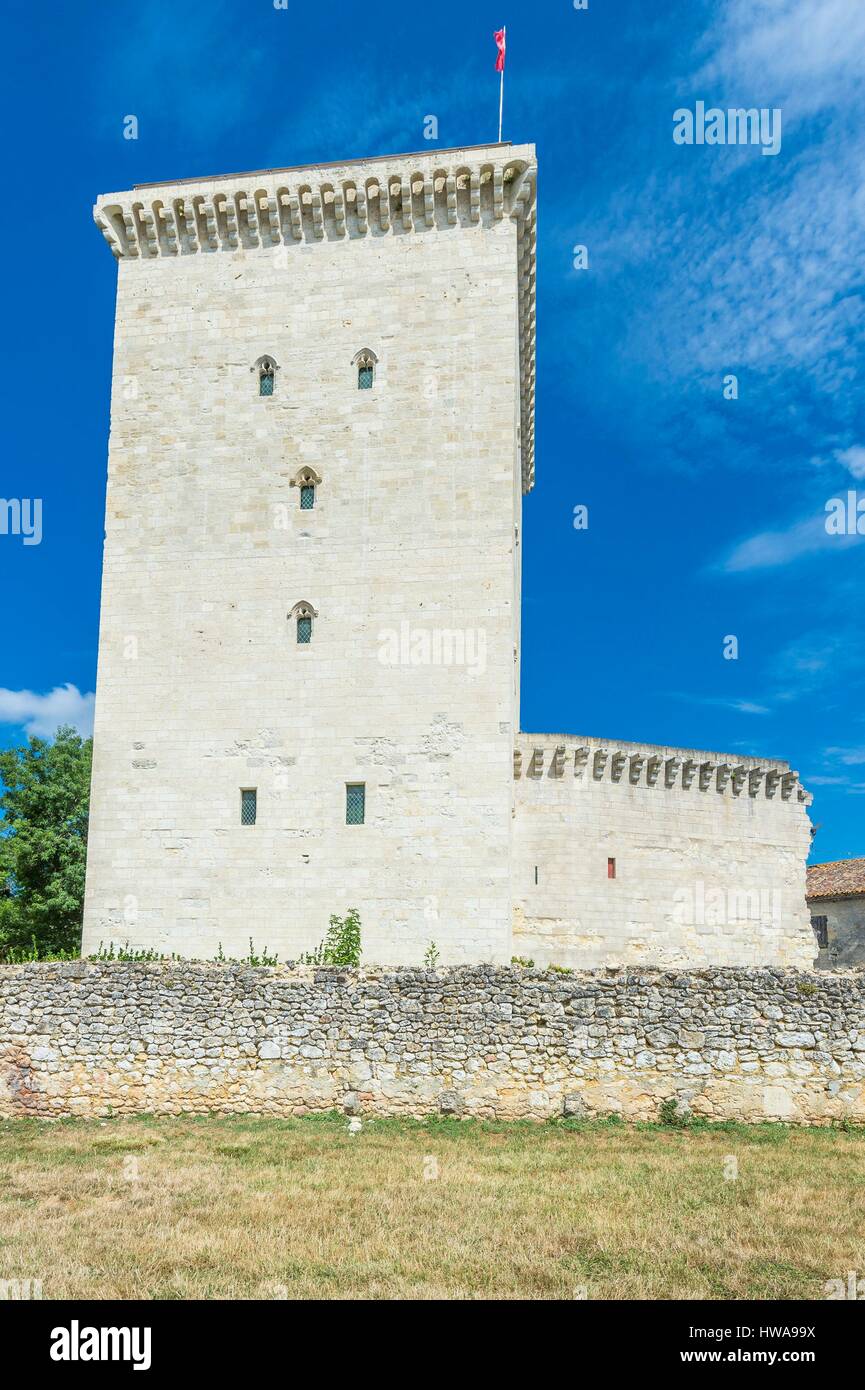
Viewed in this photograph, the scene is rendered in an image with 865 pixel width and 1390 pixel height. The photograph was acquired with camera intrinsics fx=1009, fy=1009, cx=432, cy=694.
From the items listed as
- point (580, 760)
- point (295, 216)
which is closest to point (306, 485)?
point (295, 216)

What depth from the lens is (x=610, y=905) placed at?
2247 cm

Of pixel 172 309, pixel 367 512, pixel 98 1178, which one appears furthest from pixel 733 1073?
pixel 172 309

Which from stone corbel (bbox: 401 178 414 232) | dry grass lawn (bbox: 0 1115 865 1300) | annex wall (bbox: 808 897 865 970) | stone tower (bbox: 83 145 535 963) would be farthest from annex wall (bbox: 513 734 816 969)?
stone corbel (bbox: 401 178 414 232)

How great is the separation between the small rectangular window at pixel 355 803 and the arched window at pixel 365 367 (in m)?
8.15

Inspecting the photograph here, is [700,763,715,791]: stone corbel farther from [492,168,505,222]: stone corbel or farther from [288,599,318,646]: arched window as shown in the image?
[492,168,505,222]: stone corbel

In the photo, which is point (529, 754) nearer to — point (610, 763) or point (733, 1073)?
point (610, 763)

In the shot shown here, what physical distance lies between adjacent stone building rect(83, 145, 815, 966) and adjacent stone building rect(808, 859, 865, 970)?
13.1m

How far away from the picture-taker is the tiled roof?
108 feet

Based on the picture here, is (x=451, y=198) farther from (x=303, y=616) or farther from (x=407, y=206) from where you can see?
(x=303, y=616)

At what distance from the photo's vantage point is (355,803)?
19109 mm

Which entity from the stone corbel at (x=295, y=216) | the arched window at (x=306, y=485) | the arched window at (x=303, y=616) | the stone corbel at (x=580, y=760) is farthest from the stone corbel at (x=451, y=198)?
the stone corbel at (x=580, y=760)

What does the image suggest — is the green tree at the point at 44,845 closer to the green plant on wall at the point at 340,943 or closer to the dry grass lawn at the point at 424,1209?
the green plant on wall at the point at 340,943

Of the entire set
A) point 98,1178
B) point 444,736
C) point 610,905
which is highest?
point 444,736
